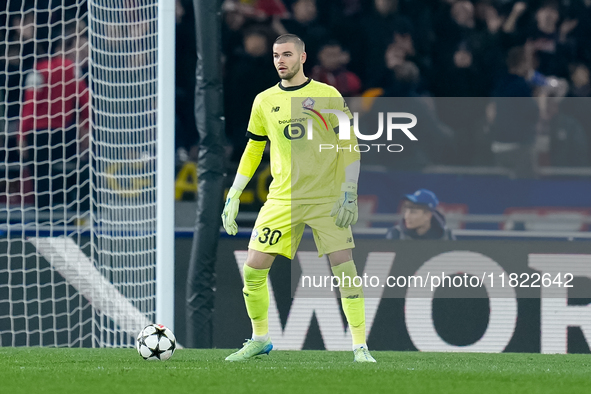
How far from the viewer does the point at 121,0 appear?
6.93 meters

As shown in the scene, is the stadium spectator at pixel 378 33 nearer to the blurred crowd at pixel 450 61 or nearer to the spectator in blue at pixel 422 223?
the blurred crowd at pixel 450 61

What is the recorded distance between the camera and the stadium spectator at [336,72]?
28.2 ft

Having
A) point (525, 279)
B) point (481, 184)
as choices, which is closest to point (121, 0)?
point (481, 184)

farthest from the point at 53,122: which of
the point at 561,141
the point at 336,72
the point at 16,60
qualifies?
the point at 561,141

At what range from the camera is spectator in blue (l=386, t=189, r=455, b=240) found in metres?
7.29

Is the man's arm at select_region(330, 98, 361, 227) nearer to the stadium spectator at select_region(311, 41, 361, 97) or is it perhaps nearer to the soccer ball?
the soccer ball

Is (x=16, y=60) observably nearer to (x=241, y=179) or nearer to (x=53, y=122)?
(x=53, y=122)

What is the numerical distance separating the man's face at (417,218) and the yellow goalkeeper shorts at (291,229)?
1.87 m

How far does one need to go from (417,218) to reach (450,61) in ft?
7.66

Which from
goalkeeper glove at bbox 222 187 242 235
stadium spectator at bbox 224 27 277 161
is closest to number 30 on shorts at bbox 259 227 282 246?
goalkeeper glove at bbox 222 187 242 235

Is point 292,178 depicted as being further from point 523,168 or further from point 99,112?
point 523,168

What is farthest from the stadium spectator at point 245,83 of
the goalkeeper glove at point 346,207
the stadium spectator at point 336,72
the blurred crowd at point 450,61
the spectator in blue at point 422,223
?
the goalkeeper glove at point 346,207

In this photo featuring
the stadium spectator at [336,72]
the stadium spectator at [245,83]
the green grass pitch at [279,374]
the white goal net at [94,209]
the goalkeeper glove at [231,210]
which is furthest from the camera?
the stadium spectator at [336,72]

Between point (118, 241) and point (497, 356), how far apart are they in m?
2.83
